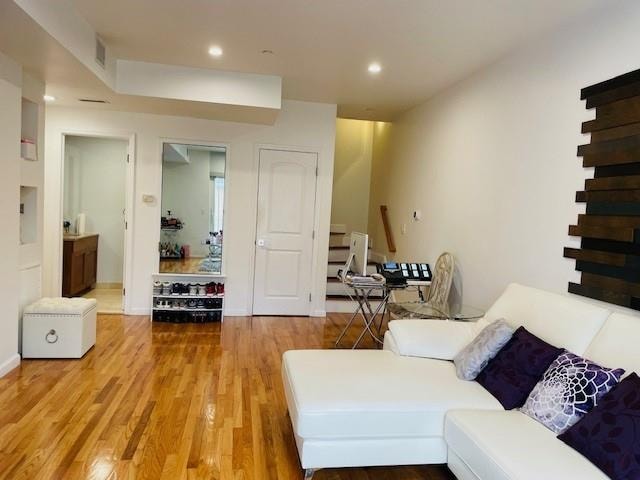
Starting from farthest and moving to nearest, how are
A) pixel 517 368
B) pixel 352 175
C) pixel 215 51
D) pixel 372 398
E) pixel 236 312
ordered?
pixel 352 175, pixel 236 312, pixel 215 51, pixel 517 368, pixel 372 398

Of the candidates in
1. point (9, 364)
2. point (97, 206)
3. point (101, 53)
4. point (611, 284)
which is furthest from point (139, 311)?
point (611, 284)

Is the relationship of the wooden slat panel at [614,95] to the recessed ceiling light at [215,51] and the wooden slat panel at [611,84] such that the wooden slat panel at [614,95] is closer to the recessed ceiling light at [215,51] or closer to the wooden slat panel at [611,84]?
the wooden slat panel at [611,84]

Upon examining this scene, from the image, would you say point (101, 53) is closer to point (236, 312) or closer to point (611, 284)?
point (236, 312)

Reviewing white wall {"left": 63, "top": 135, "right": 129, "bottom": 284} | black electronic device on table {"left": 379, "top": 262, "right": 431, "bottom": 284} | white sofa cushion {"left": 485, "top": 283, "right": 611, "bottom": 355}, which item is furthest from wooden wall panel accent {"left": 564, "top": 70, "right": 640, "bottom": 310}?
white wall {"left": 63, "top": 135, "right": 129, "bottom": 284}

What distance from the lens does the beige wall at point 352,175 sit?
273 inches

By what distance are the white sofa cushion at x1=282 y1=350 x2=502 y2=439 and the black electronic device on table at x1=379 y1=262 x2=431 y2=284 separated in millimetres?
1626

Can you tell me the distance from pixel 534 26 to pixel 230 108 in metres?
2.80

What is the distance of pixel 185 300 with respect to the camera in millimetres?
4910

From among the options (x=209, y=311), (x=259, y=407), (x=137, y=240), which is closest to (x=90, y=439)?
(x=259, y=407)

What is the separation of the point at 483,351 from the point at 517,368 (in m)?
0.22

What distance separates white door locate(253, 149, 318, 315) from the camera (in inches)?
206

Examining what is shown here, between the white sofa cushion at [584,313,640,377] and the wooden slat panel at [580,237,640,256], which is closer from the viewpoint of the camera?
the white sofa cushion at [584,313,640,377]

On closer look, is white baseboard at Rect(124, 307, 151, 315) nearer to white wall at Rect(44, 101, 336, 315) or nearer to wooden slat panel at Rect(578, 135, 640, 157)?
white wall at Rect(44, 101, 336, 315)

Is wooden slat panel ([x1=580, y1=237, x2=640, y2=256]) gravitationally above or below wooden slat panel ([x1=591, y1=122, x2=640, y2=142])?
below
